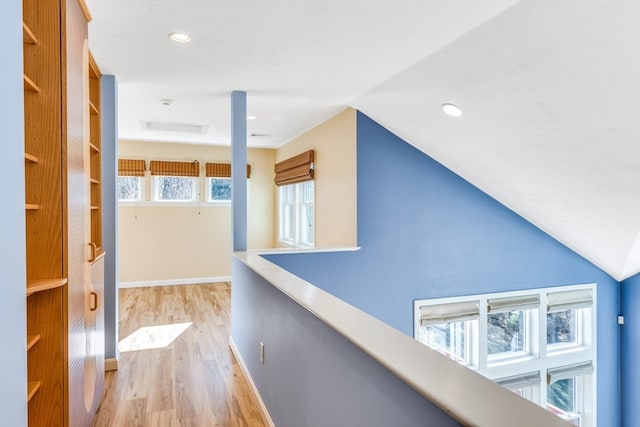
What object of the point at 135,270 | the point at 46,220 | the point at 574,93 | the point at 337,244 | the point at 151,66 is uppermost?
the point at 151,66

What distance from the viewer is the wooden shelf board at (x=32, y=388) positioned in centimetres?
143

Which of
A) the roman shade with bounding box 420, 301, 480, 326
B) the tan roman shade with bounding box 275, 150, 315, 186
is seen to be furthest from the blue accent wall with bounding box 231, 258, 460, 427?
the tan roman shade with bounding box 275, 150, 315, 186

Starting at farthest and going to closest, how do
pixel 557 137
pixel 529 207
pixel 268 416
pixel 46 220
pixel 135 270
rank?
pixel 135 270
pixel 529 207
pixel 557 137
pixel 268 416
pixel 46 220

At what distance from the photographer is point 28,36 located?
148 centimetres

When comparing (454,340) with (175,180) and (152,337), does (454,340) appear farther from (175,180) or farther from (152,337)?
(175,180)

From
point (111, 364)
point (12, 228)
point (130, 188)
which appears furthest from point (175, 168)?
point (12, 228)

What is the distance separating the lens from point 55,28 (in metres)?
1.59

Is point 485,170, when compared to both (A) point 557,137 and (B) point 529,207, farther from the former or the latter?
(A) point 557,137

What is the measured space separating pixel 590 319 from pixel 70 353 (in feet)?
18.2

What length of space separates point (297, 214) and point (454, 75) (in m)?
3.67

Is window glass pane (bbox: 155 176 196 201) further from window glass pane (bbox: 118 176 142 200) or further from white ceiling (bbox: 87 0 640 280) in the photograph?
white ceiling (bbox: 87 0 640 280)

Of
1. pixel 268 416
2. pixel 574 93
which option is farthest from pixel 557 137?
pixel 268 416

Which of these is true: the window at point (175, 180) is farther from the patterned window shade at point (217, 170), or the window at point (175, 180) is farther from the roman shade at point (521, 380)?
the roman shade at point (521, 380)

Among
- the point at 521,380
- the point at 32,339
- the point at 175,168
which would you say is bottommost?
the point at 521,380
